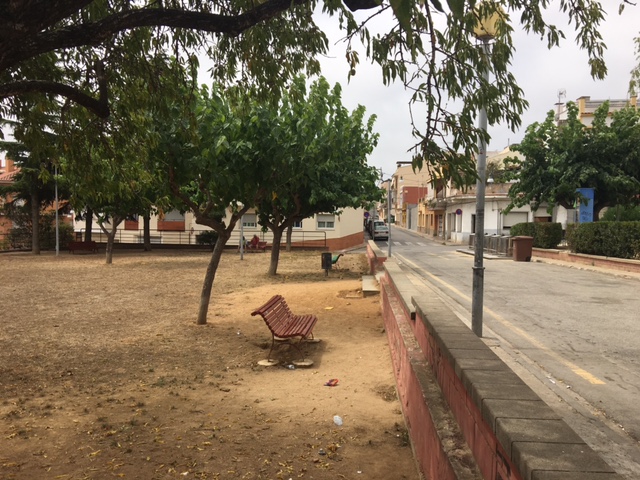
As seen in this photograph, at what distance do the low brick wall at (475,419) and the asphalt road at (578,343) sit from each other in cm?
144

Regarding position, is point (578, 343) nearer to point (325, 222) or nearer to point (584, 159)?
→ point (584, 159)

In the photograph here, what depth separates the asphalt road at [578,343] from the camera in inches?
176

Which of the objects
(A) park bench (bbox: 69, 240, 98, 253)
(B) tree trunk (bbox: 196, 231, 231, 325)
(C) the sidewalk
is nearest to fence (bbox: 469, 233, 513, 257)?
(C) the sidewalk

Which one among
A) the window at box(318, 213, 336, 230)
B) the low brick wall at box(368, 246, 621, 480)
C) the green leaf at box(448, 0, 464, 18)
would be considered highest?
the green leaf at box(448, 0, 464, 18)

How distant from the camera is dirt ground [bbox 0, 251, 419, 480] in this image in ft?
13.1

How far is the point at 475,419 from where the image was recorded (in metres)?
2.51

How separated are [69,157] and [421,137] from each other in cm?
478

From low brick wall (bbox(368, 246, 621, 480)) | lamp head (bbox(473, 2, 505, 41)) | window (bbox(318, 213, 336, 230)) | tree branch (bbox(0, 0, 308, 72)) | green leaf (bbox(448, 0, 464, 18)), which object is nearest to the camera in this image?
low brick wall (bbox(368, 246, 621, 480))

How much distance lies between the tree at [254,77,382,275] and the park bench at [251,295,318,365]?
2994mm

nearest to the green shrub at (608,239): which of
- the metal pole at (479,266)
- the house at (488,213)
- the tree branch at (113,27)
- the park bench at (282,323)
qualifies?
the metal pole at (479,266)

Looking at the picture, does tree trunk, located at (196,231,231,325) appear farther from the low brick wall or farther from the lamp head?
the lamp head

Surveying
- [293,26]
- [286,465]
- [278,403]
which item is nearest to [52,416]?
[278,403]

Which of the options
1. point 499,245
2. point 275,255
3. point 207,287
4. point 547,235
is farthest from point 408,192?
point 207,287

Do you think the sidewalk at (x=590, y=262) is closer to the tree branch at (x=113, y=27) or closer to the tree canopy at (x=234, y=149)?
the tree canopy at (x=234, y=149)
